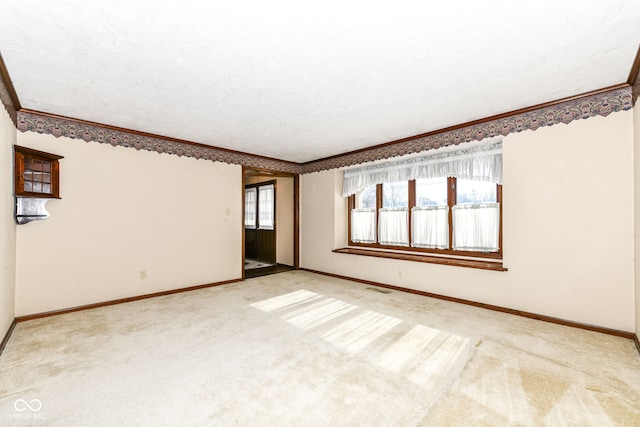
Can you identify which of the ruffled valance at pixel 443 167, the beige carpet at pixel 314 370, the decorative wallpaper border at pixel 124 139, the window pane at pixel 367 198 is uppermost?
the decorative wallpaper border at pixel 124 139

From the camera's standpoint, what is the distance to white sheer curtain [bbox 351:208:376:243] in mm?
5359

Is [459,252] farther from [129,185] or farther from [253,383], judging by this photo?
[129,185]

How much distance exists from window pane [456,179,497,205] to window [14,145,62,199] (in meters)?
5.15

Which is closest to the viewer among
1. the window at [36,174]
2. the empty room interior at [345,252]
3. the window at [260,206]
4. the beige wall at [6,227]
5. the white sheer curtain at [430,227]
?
the empty room interior at [345,252]

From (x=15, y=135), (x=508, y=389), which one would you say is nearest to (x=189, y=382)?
(x=508, y=389)

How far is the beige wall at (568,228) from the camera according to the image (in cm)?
280

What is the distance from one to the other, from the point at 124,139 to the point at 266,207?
377 centimetres

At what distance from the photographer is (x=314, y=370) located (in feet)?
7.13

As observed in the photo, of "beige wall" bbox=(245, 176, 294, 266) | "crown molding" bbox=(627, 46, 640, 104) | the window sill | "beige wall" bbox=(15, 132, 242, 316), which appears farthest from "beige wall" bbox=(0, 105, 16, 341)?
"crown molding" bbox=(627, 46, 640, 104)

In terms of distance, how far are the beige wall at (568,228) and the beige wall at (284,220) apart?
3.73 m

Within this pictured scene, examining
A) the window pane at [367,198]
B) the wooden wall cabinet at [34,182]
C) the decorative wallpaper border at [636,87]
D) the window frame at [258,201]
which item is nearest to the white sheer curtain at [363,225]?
the window pane at [367,198]

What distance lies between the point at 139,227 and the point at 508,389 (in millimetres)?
4563

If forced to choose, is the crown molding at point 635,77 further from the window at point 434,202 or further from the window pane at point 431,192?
the window pane at point 431,192

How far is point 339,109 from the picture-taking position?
3289 millimetres
